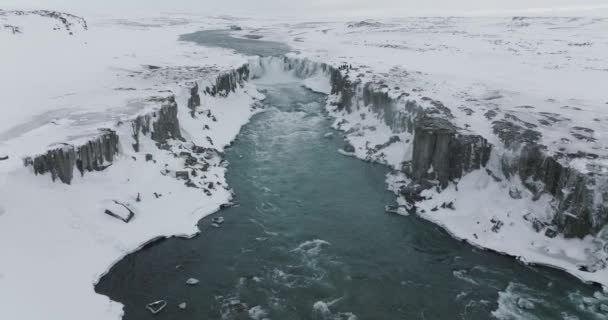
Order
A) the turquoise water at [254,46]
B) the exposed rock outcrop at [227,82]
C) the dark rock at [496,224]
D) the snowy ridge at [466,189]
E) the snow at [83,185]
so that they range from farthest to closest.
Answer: the turquoise water at [254,46] < the exposed rock outcrop at [227,82] < the dark rock at [496,224] < the snowy ridge at [466,189] < the snow at [83,185]

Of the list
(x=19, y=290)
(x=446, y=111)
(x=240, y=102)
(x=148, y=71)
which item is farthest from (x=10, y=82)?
(x=446, y=111)

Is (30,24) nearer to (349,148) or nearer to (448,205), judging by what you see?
(349,148)

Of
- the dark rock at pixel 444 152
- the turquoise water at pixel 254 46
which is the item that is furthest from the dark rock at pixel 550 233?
the turquoise water at pixel 254 46

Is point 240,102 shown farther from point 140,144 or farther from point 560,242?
point 560,242

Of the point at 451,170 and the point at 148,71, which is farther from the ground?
the point at 148,71

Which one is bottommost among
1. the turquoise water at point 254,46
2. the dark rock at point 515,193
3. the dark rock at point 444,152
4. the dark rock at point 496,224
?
the dark rock at point 496,224

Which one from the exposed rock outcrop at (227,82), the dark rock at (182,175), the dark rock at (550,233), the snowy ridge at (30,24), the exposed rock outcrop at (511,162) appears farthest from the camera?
the snowy ridge at (30,24)

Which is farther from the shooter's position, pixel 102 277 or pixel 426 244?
pixel 426 244

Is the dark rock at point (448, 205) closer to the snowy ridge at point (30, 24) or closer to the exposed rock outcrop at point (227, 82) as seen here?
the exposed rock outcrop at point (227, 82)
